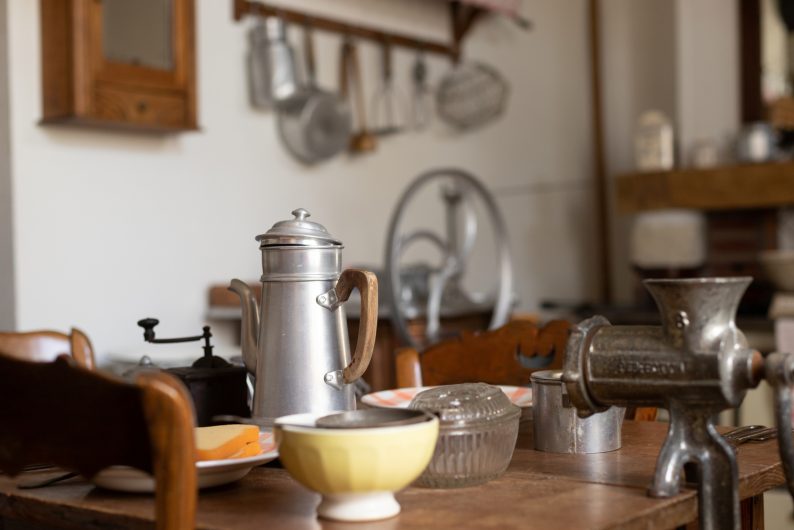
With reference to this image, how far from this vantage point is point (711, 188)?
178 inches

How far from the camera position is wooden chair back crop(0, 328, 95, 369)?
151 cm

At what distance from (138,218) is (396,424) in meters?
2.53

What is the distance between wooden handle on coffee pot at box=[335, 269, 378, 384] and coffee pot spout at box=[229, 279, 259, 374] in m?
0.16

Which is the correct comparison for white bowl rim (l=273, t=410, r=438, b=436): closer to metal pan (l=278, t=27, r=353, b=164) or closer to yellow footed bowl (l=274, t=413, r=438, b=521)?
yellow footed bowl (l=274, t=413, r=438, b=521)

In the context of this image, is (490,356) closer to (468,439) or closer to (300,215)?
(300,215)

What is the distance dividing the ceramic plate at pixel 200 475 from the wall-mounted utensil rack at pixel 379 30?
2775 mm

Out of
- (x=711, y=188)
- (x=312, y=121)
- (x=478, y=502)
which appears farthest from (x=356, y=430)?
(x=711, y=188)

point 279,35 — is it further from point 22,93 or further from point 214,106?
point 22,93

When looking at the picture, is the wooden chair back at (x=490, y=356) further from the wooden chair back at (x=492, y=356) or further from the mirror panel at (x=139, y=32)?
the mirror panel at (x=139, y=32)

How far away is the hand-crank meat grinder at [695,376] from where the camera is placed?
105 cm

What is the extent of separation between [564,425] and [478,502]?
12.1 inches

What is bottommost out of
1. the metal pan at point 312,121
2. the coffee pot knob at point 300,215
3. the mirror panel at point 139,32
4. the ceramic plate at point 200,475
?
the ceramic plate at point 200,475

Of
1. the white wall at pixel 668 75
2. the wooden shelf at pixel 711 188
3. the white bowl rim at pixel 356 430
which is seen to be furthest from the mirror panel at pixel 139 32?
the white wall at pixel 668 75

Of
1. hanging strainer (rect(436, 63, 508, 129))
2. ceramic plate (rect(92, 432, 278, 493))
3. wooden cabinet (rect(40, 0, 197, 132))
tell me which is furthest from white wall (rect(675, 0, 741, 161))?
ceramic plate (rect(92, 432, 278, 493))
